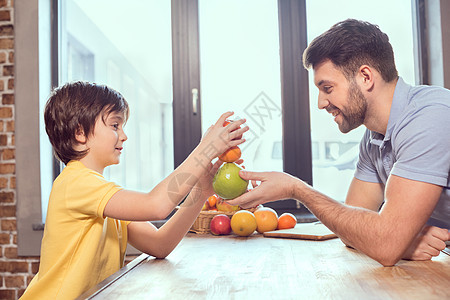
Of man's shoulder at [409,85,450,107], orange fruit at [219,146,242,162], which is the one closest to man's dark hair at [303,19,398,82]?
man's shoulder at [409,85,450,107]

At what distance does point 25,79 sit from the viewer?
2.63 metres

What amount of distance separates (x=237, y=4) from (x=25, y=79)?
142cm

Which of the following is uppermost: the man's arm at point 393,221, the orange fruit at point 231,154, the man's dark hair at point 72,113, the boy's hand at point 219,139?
the man's dark hair at point 72,113

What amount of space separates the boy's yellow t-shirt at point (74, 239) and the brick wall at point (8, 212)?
151 centimetres

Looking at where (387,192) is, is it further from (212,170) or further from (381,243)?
(212,170)

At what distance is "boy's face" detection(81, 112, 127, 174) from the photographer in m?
1.41

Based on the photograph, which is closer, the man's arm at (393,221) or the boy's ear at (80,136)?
the man's arm at (393,221)

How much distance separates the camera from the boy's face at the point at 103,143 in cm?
141

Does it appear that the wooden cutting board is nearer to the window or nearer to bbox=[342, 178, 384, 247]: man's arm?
bbox=[342, 178, 384, 247]: man's arm

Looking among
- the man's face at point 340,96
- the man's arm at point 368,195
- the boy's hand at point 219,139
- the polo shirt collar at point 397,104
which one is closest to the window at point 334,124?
the man's arm at point 368,195

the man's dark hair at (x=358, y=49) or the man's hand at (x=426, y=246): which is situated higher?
the man's dark hair at (x=358, y=49)

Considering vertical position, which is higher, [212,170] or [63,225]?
[212,170]

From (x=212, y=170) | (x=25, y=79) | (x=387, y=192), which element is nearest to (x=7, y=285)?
(x=25, y=79)

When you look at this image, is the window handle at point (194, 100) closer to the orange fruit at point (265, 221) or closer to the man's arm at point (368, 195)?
the orange fruit at point (265, 221)
